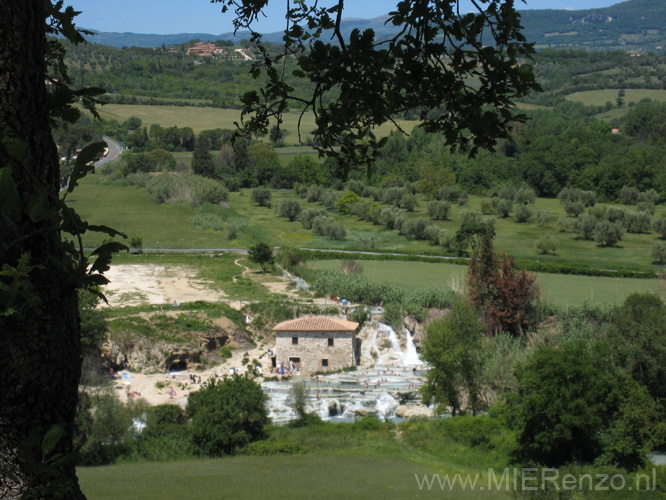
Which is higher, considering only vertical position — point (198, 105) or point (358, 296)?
point (198, 105)

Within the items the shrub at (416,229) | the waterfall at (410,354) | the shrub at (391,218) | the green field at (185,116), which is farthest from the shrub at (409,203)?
the waterfall at (410,354)

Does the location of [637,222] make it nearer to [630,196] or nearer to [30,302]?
[630,196]

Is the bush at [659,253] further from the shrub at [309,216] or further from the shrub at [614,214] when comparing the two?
the shrub at [309,216]

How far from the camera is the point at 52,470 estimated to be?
249 centimetres

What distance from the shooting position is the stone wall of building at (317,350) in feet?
102

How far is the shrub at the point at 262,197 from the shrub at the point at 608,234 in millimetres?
34025

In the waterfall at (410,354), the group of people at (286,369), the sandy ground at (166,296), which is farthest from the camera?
the waterfall at (410,354)

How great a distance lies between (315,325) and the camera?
31609 mm

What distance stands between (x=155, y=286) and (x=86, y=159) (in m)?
39.2

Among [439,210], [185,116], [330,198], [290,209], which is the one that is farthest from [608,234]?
[185,116]

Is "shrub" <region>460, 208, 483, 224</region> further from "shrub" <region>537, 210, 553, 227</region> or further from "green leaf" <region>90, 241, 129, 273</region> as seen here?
"green leaf" <region>90, 241, 129, 273</region>

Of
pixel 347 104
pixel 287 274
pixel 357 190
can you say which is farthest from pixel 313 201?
pixel 347 104

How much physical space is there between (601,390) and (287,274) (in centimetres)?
2773

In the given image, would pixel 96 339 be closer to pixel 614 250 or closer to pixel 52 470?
pixel 52 470
